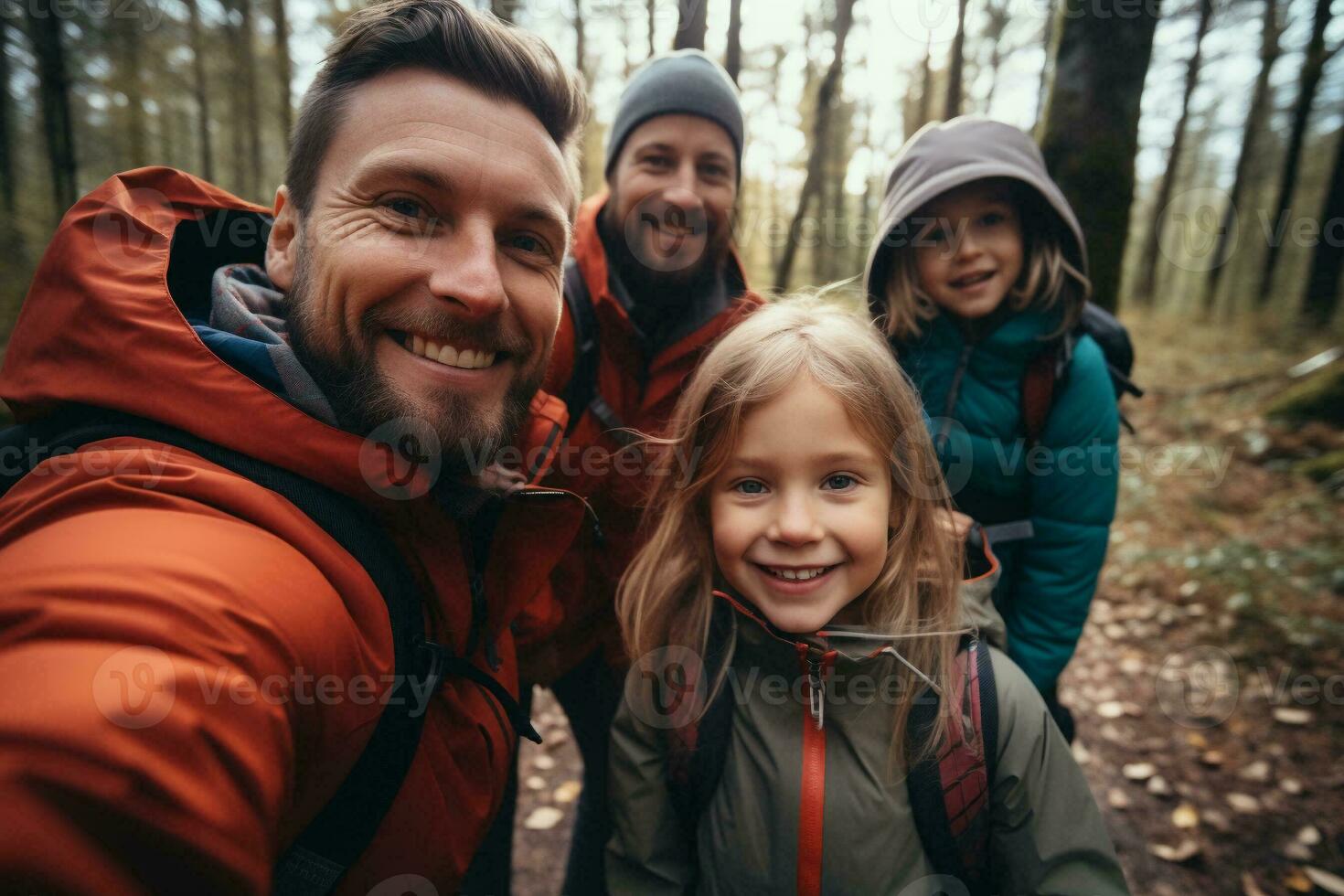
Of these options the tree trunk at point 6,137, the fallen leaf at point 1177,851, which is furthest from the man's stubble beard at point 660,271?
the tree trunk at point 6,137

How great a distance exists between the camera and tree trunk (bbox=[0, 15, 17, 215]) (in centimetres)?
779

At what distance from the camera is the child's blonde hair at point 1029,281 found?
2330mm

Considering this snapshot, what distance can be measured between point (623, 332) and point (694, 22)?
5064 millimetres

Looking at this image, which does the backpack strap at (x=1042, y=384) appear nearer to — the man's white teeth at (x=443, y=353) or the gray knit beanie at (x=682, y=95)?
the gray knit beanie at (x=682, y=95)

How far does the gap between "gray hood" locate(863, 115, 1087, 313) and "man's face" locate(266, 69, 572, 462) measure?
5.09ft

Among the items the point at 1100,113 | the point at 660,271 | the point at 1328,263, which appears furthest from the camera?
the point at 1328,263

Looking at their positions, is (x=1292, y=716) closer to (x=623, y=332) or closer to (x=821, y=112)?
(x=623, y=332)

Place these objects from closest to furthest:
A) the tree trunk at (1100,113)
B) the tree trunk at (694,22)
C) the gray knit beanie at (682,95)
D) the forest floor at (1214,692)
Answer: the gray knit beanie at (682,95) → the forest floor at (1214,692) → the tree trunk at (1100,113) → the tree trunk at (694,22)

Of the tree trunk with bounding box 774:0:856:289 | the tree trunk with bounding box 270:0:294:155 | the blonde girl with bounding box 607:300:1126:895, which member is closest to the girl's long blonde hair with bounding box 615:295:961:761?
the blonde girl with bounding box 607:300:1126:895

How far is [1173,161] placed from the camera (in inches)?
612

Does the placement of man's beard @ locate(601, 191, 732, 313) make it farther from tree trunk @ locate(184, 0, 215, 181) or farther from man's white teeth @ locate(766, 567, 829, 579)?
tree trunk @ locate(184, 0, 215, 181)

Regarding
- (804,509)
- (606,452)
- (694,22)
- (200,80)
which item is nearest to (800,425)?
(804,509)

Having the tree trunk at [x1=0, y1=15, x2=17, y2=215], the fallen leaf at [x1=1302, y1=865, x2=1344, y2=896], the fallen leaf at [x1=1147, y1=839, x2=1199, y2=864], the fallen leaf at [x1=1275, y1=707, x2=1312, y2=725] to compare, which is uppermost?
the tree trunk at [x1=0, y1=15, x2=17, y2=215]

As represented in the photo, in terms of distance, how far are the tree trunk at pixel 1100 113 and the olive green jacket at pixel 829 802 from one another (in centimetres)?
329
